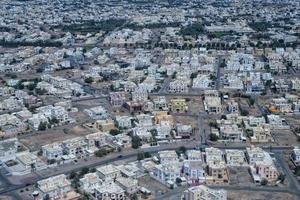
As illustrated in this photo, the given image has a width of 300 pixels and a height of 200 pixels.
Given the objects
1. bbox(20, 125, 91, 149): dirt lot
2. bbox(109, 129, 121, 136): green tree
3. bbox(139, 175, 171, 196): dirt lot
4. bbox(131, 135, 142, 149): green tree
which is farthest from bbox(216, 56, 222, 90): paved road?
bbox(139, 175, 171, 196): dirt lot

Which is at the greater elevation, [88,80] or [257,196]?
[257,196]

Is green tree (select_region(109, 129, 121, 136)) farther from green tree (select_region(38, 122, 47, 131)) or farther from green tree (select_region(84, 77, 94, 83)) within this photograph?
green tree (select_region(84, 77, 94, 83))

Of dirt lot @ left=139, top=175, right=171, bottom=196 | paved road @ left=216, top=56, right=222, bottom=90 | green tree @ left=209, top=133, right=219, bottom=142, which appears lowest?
dirt lot @ left=139, top=175, right=171, bottom=196

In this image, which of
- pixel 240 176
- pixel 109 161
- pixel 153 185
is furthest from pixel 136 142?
pixel 240 176

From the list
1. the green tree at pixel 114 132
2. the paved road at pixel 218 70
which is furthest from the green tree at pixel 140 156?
the paved road at pixel 218 70

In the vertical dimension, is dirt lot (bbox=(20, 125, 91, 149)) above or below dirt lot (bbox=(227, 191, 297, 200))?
below

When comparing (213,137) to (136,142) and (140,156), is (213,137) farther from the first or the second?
(140,156)

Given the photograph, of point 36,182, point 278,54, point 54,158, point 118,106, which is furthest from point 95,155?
point 278,54

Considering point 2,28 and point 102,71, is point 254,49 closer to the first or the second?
point 102,71

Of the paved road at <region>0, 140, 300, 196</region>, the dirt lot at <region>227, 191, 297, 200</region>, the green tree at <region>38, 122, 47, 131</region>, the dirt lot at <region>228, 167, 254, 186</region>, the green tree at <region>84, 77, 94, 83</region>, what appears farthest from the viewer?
the green tree at <region>84, 77, 94, 83</region>
